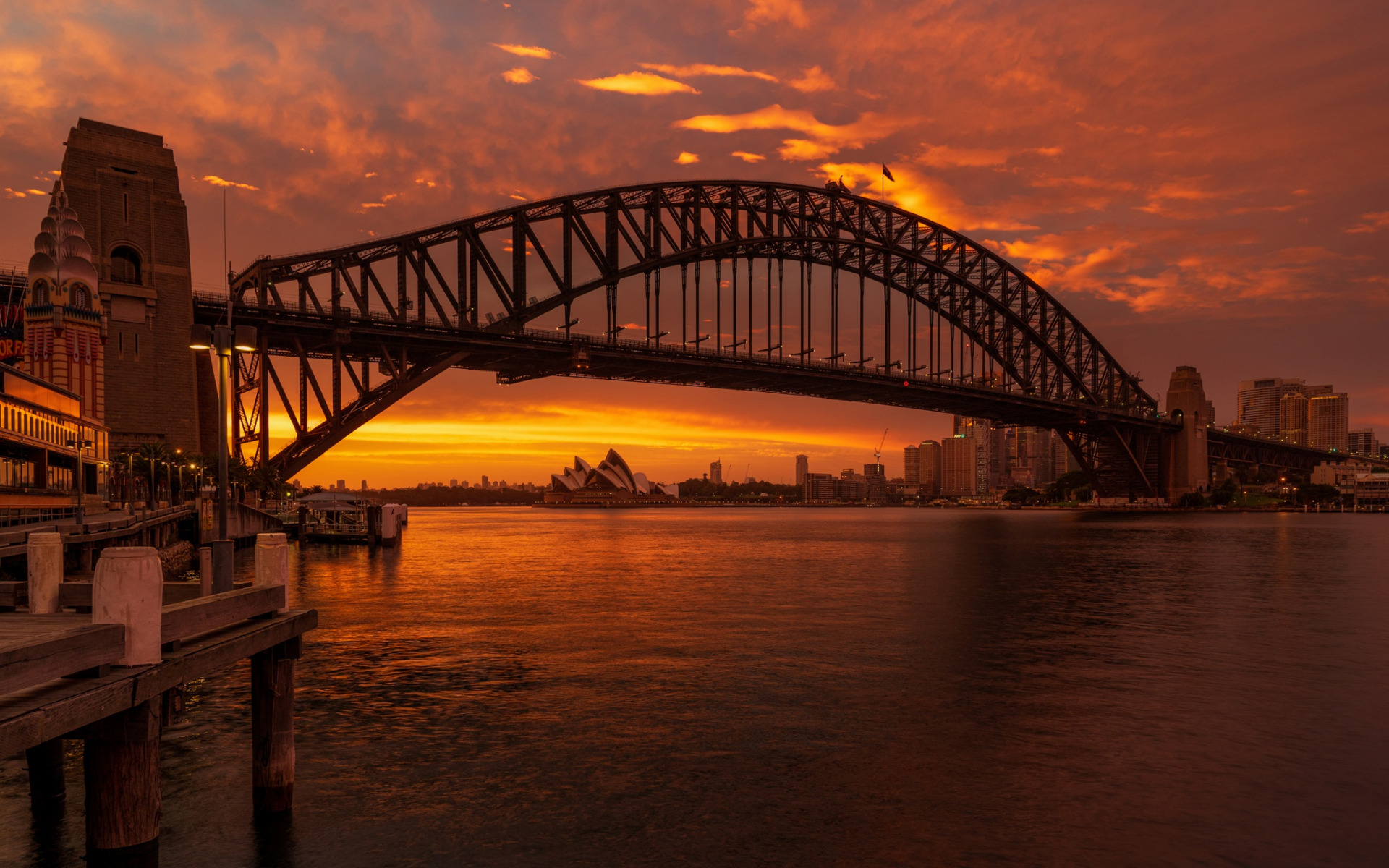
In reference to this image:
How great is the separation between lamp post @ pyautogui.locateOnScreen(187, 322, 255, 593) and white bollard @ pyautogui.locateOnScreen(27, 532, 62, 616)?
2.78m

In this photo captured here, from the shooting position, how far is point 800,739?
1583 cm

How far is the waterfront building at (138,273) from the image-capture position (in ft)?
190

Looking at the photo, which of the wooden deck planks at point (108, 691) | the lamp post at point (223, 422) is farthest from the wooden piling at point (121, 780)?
the lamp post at point (223, 422)

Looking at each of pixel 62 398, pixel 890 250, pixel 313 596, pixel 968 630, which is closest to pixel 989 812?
pixel 968 630

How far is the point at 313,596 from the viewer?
36.5 metres

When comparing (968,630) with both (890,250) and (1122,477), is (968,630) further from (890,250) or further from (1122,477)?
(1122,477)

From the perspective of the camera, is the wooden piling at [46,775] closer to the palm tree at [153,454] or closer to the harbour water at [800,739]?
the harbour water at [800,739]

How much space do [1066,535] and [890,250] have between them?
41209 millimetres

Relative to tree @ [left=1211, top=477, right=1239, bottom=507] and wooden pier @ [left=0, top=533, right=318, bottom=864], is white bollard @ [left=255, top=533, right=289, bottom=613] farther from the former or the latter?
tree @ [left=1211, top=477, right=1239, bottom=507]

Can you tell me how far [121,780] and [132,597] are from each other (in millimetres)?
1853

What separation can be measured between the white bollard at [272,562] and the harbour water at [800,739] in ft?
9.92

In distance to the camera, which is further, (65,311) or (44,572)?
(65,311)

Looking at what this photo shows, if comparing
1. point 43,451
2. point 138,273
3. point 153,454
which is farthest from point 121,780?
point 138,273

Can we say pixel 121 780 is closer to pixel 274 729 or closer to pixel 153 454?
pixel 274 729
